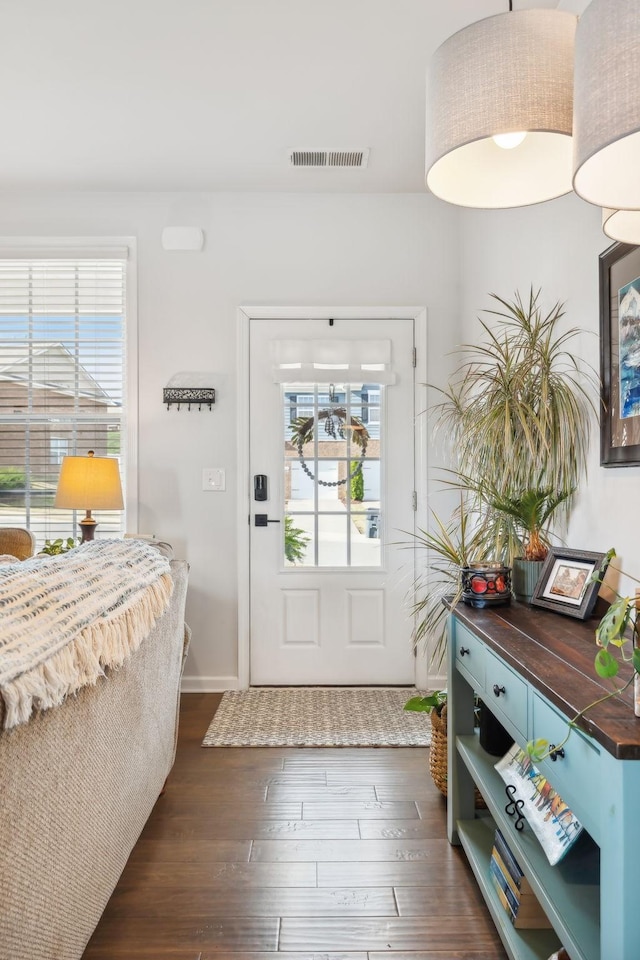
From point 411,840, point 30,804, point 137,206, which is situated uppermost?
point 137,206

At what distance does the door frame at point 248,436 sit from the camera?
3449 mm

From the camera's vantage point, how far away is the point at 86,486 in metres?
3.04

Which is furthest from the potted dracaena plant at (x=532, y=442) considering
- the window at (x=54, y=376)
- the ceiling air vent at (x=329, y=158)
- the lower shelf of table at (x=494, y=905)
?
the window at (x=54, y=376)

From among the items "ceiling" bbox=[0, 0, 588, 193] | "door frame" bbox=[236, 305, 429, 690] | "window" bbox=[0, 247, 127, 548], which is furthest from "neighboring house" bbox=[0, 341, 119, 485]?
"ceiling" bbox=[0, 0, 588, 193]

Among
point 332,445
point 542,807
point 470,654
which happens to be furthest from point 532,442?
point 332,445

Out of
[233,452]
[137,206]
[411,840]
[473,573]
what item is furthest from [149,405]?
[411,840]

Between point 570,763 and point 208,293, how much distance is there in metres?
3.00

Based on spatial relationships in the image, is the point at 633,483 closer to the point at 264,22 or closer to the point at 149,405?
the point at 264,22

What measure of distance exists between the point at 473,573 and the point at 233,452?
1898 mm

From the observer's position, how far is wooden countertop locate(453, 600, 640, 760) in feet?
3.11

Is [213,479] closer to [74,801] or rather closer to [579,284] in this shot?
[579,284]

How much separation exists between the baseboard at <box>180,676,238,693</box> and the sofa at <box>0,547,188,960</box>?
1.47m

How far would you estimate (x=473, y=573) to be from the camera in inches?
73.0

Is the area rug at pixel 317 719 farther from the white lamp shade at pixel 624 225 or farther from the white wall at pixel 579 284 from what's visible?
the white lamp shade at pixel 624 225
